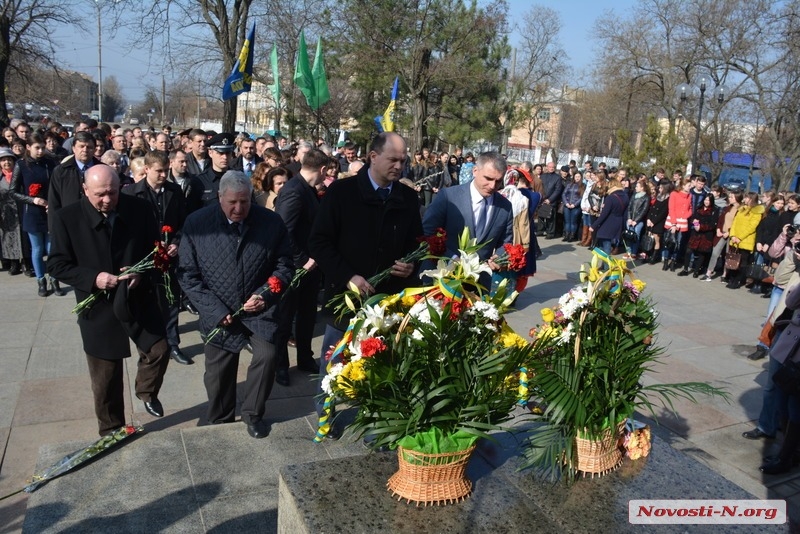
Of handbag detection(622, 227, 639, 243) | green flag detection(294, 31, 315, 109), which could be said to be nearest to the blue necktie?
green flag detection(294, 31, 315, 109)

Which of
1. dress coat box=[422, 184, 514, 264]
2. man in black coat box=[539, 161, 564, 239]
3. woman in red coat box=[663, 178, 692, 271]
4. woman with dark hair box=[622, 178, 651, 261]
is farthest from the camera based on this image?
man in black coat box=[539, 161, 564, 239]

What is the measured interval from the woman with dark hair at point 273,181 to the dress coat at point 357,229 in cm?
254

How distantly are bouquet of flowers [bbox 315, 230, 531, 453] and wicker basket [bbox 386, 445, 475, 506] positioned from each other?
0.13ft

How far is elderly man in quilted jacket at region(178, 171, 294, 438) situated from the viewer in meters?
4.34

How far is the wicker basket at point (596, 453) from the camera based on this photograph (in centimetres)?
293

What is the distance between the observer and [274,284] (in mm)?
4348

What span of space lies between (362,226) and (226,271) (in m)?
0.97

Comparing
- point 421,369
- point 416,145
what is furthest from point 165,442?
point 416,145

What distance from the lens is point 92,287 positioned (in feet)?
13.8

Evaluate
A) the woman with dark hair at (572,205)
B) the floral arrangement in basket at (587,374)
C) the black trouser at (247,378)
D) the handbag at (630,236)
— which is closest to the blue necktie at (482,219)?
the black trouser at (247,378)

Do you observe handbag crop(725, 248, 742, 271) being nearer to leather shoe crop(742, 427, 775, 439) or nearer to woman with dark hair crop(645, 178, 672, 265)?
woman with dark hair crop(645, 178, 672, 265)

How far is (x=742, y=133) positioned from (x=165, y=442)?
1466 inches

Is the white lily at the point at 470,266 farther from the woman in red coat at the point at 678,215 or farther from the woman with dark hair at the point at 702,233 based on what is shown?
the woman in red coat at the point at 678,215

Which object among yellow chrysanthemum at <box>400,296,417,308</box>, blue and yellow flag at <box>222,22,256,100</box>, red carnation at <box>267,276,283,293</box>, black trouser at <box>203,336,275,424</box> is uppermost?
blue and yellow flag at <box>222,22,256,100</box>
